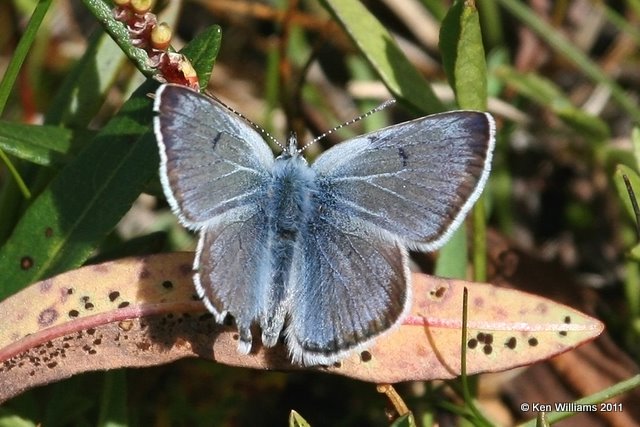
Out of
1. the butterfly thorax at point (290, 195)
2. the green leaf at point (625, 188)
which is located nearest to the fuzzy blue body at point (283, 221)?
the butterfly thorax at point (290, 195)

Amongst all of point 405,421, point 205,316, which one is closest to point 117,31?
point 205,316

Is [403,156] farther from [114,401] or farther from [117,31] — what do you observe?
[114,401]

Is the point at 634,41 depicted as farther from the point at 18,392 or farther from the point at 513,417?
the point at 18,392

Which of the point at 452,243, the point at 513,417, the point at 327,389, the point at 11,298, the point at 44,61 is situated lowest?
the point at 513,417

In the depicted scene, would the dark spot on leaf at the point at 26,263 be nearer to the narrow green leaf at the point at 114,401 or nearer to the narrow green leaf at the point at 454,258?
the narrow green leaf at the point at 114,401

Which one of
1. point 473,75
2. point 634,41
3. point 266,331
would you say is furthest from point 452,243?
point 634,41

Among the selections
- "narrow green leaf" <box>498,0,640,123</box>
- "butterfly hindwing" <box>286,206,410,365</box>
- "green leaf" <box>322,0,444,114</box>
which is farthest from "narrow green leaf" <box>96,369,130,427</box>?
"narrow green leaf" <box>498,0,640,123</box>
